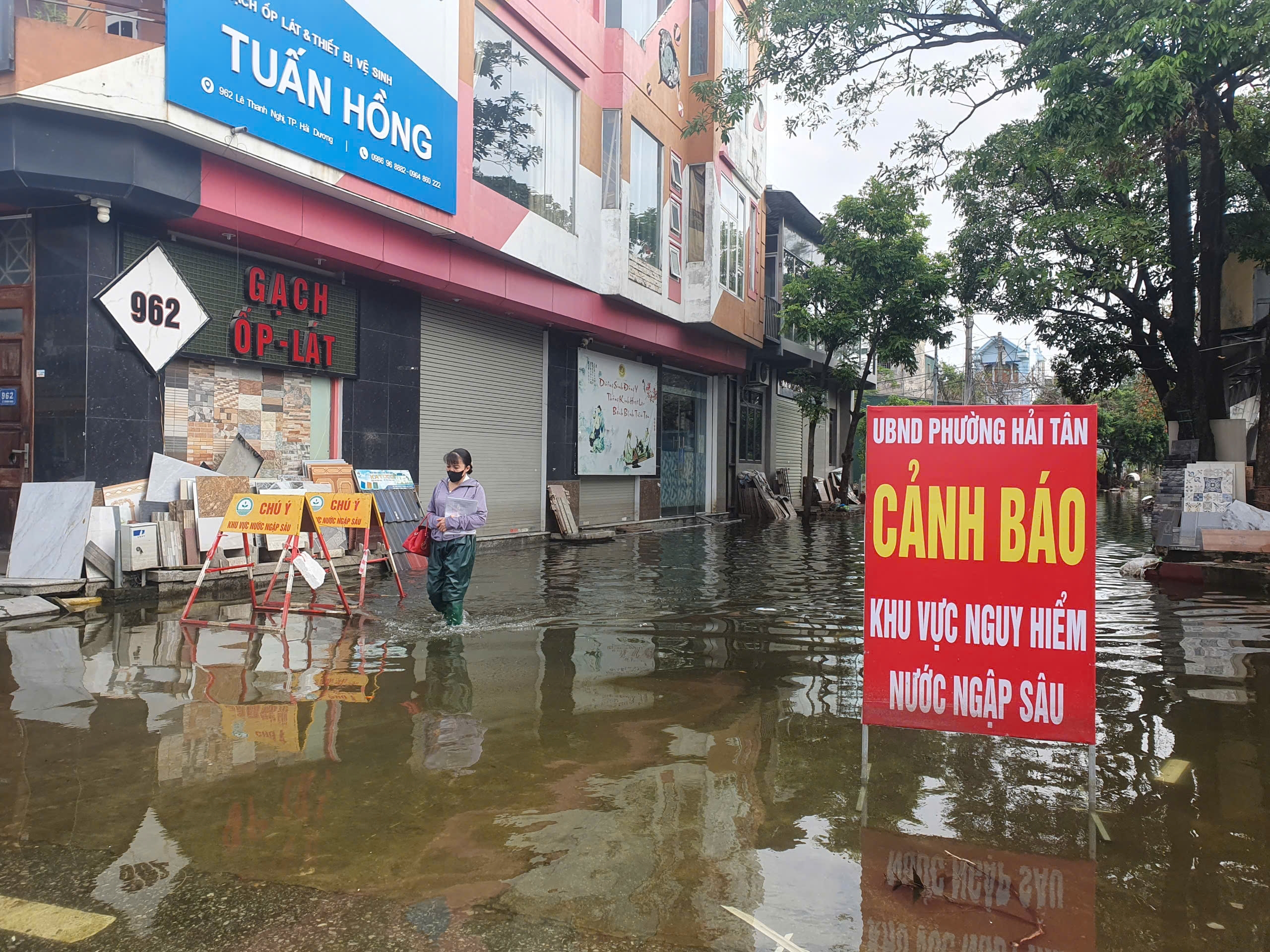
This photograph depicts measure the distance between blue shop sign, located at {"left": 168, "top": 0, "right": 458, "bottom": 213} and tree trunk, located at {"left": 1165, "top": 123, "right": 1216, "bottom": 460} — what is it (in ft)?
37.2

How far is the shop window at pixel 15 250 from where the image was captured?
10055 mm

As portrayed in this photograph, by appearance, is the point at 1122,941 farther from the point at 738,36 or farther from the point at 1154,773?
the point at 738,36

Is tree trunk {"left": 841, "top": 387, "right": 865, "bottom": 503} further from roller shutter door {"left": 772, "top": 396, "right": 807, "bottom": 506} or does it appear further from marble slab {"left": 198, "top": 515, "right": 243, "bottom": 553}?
marble slab {"left": 198, "top": 515, "right": 243, "bottom": 553}

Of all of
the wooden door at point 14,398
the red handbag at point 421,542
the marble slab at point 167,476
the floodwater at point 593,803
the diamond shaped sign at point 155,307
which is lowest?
the floodwater at point 593,803

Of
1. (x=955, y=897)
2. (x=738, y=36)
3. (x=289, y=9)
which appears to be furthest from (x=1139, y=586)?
(x=738, y=36)

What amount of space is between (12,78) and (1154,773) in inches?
416

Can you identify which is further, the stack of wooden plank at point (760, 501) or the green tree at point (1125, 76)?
the stack of wooden plank at point (760, 501)

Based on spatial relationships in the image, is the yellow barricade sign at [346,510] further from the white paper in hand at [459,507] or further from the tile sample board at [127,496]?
the tile sample board at [127,496]

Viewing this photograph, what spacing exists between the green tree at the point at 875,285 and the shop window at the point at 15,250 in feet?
62.1

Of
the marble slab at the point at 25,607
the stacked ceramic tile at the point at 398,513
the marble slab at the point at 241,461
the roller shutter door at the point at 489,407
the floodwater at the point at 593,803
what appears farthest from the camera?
the roller shutter door at the point at 489,407

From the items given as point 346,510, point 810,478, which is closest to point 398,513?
point 346,510

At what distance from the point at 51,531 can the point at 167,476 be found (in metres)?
1.52

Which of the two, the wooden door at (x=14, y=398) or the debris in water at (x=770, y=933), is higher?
the wooden door at (x=14, y=398)

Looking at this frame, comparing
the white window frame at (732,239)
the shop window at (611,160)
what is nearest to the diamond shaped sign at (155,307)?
the shop window at (611,160)
